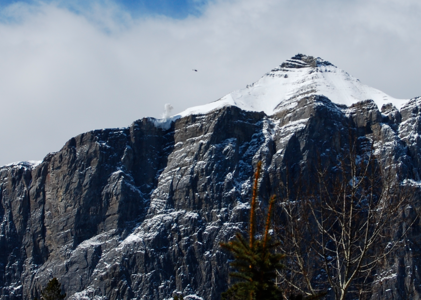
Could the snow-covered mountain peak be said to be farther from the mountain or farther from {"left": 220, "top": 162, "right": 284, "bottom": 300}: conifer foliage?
{"left": 220, "top": 162, "right": 284, "bottom": 300}: conifer foliage

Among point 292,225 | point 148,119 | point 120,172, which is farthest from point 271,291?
point 148,119

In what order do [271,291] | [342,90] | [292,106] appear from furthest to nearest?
[342,90], [292,106], [271,291]

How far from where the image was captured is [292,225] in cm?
A: 2905

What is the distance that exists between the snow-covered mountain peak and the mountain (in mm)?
806

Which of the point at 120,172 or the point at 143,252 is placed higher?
the point at 120,172

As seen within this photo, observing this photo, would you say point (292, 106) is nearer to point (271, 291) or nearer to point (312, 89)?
point (312, 89)

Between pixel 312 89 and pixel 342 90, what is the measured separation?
13.7 m

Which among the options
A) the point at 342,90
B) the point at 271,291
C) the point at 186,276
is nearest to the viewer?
the point at 271,291

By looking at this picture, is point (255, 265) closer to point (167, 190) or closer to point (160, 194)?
point (167, 190)

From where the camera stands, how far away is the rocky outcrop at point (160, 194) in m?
137

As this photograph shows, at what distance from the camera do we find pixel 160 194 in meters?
152

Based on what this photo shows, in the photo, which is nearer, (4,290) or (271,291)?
(271,291)

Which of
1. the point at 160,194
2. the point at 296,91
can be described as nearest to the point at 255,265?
the point at 160,194

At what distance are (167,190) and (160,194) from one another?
207 centimetres
